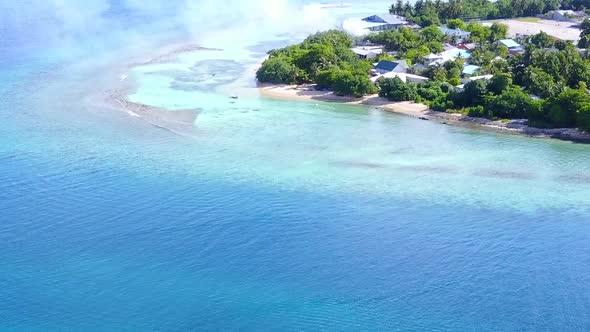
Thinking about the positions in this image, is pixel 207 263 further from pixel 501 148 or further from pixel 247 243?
pixel 501 148

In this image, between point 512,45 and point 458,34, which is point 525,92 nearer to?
point 512,45

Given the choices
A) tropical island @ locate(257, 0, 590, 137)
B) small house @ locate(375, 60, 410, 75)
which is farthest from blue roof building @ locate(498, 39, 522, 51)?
small house @ locate(375, 60, 410, 75)

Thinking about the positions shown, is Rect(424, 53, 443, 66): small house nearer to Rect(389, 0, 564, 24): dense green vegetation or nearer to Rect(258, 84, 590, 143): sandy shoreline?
Rect(258, 84, 590, 143): sandy shoreline

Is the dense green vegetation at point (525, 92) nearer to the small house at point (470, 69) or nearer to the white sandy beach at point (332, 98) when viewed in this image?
the white sandy beach at point (332, 98)

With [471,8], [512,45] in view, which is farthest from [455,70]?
[471,8]

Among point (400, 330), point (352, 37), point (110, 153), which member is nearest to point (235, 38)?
point (352, 37)

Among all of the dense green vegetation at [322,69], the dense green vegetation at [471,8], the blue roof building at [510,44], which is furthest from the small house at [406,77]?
the dense green vegetation at [471,8]

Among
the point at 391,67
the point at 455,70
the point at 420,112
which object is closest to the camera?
the point at 420,112
